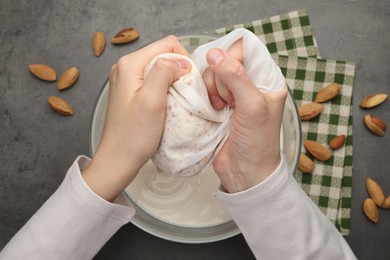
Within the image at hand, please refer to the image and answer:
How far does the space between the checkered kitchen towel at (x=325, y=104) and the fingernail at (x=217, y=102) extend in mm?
266

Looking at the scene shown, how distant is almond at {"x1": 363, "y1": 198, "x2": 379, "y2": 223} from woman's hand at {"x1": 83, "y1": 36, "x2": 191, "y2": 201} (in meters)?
0.46

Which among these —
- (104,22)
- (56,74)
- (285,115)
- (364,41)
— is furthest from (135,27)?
(364,41)

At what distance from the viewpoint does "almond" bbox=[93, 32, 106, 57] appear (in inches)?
33.9

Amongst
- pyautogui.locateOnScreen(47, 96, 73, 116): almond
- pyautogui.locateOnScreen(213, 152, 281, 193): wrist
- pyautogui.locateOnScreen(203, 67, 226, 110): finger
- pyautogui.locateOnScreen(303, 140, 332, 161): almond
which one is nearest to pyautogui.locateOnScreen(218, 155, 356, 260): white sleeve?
pyautogui.locateOnScreen(213, 152, 281, 193): wrist

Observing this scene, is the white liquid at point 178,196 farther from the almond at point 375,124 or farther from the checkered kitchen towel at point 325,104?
the almond at point 375,124

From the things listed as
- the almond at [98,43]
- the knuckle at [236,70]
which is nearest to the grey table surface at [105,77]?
the almond at [98,43]

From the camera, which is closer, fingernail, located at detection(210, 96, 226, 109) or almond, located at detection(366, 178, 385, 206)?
fingernail, located at detection(210, 96, 226, 109)

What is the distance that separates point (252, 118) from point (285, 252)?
0.63 feet

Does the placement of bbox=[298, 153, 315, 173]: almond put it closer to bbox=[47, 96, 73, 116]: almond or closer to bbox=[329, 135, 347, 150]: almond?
bbox=[329, 135, 347, 150]: almond

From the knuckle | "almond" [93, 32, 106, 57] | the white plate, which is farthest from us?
"almond" [93, 32, 106, 57]

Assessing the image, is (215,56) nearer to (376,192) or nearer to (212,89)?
(212,89)

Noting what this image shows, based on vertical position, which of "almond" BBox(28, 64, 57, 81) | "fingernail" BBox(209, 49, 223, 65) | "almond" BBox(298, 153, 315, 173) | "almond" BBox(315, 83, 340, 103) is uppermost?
"fingernail" BBox(209, 49, 223, 65)

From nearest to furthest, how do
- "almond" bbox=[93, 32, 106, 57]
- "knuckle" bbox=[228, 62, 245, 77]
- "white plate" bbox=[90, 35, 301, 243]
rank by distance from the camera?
"knuckle" bbox=[228, 62, 245, 77], "white plate" bbox=[90, 35, 301, 243], "almond" bbox=[93, 32, 106, 57]

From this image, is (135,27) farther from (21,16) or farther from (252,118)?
(252,118)
